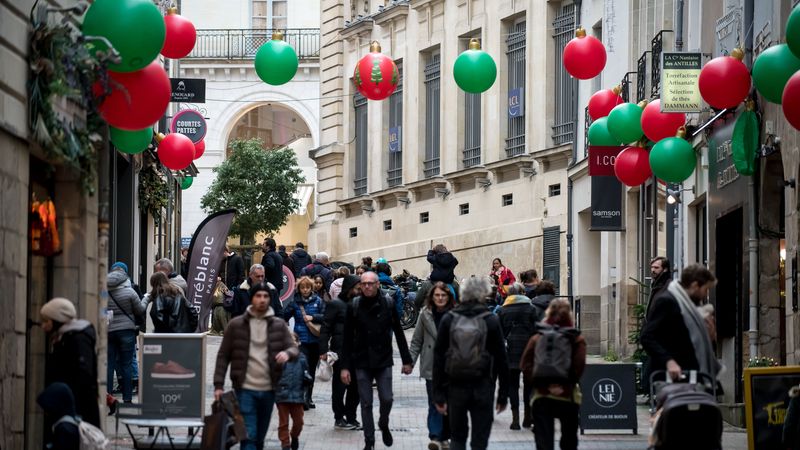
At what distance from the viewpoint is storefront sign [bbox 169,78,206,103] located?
1122 inches

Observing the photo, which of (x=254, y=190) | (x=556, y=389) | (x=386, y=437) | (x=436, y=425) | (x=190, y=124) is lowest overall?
(x=386, y=437)

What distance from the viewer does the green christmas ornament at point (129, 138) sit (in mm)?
15992

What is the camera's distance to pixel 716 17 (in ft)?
77.8

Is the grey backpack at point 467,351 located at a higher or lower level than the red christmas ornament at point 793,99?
lower

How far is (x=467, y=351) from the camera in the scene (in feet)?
46.2

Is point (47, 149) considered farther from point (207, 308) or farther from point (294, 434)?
point (207, 308)

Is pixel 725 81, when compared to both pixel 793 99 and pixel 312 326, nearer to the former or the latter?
pixel 793 99

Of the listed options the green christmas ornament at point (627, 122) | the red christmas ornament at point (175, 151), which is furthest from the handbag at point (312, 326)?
the red christmas ornament at point (175, 151)

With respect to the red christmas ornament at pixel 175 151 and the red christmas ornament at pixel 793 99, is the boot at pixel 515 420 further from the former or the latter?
the red christmas ornament at pixel 175 151

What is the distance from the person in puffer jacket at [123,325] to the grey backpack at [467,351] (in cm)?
667

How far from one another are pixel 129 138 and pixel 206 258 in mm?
6930

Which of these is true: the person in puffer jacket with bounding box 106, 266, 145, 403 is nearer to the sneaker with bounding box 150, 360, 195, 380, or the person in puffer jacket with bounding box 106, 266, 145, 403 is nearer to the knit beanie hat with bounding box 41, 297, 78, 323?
the sneaker with bounding box 150, 360, 195, 380

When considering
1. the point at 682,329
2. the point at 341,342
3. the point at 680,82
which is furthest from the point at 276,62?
the point at 682,329

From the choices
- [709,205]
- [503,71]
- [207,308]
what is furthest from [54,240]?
[503,71]
